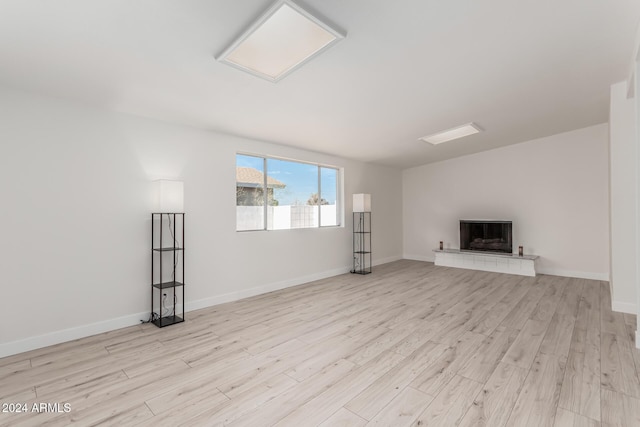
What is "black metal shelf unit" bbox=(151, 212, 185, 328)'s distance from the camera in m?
3.44

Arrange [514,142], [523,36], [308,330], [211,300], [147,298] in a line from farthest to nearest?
[514,142] → [211,300] → [147,298] → [308,330] → [523,36]

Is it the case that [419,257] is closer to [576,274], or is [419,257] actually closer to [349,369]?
[576,274]

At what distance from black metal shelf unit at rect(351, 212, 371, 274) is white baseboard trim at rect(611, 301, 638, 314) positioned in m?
3.73

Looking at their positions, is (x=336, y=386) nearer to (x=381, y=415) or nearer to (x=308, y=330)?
(x=381, y=415)

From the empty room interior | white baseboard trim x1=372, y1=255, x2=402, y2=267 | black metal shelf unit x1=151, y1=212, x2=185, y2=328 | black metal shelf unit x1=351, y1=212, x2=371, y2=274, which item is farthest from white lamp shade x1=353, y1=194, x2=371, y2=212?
black metal shelf unit x1=151, y1=212, x2=185, y2=328

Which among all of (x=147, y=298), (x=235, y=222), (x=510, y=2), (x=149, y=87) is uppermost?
(x=510, y=2)

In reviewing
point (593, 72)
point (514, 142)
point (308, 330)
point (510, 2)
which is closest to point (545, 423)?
point (308, 330)

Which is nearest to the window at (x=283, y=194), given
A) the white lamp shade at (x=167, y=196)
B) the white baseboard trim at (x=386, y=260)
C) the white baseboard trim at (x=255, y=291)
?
the white baseboard trim at (x=255, y=291)

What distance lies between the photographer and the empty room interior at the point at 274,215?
198 centimetres

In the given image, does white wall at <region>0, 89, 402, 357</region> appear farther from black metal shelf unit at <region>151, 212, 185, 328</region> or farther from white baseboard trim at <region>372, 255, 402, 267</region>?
white baseboard trim at <region>372, 255, 402, 267</region>

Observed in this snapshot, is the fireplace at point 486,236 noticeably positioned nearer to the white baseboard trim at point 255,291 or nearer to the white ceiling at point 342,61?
the white ceiling at point 342,61

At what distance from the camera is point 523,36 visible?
250 cm

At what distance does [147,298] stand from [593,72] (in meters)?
5.81

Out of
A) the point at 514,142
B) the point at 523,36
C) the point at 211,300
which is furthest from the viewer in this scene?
the point at 514,142
